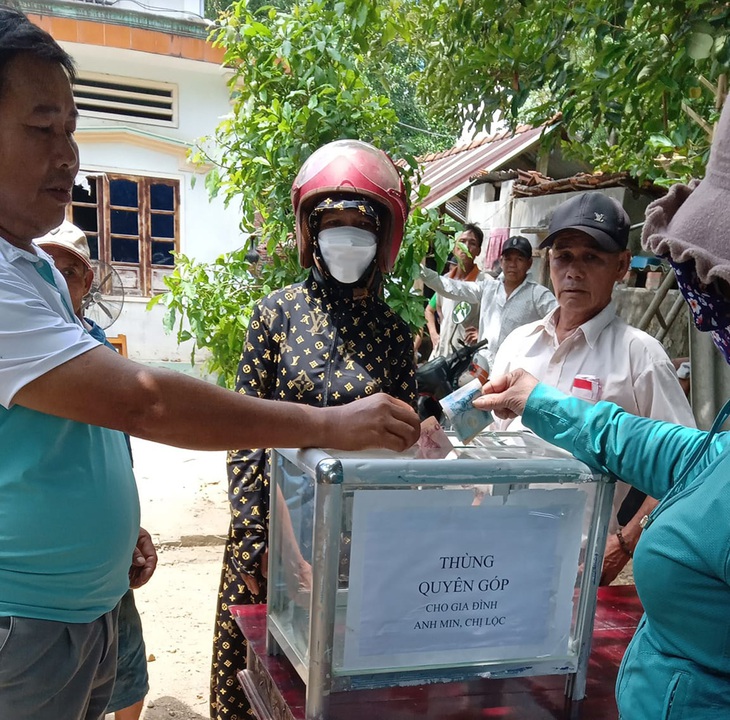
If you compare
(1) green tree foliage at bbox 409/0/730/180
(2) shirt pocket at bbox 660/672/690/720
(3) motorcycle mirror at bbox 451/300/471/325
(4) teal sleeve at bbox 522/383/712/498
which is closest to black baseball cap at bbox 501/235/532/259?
(1) green tree foliage at bbox 409/0/730/180

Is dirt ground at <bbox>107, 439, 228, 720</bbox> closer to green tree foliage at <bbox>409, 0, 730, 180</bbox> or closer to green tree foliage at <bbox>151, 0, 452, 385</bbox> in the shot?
green tree foliage at <bbox>151, 0, 452, 385</bbox>

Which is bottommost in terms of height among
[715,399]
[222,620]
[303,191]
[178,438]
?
[222,620]

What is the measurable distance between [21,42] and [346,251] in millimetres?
1023

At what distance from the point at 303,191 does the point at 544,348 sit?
3.24 ft

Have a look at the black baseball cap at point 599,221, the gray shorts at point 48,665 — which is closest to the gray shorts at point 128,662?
the gray shorts at point 48,665

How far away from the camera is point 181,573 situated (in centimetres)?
423

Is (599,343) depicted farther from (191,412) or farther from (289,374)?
(191,412)

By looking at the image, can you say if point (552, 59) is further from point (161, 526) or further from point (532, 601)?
point (161, 526)

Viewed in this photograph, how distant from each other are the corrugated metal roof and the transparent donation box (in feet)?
21.5

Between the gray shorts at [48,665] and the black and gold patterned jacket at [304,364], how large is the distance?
57 cm

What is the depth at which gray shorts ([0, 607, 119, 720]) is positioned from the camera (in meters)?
1.21

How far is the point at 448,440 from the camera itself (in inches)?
50.7

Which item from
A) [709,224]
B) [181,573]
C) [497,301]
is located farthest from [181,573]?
[709,224]

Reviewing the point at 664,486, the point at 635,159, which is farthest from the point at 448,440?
the point at 635,159
